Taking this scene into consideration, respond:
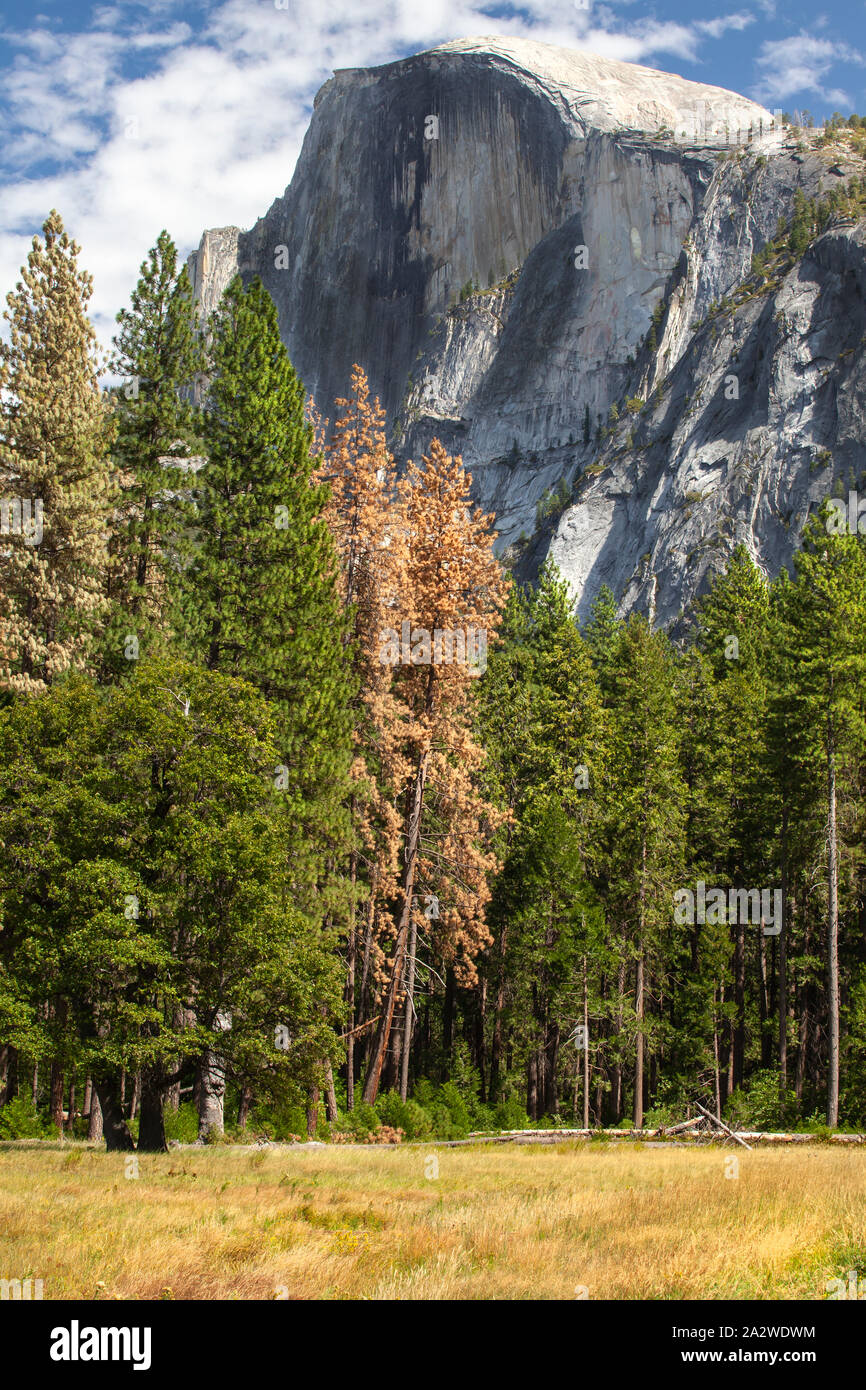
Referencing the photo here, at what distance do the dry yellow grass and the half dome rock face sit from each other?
98180mm

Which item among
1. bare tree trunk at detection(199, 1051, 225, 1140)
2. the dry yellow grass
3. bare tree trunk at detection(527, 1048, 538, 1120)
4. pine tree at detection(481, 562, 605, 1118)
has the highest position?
pine tree at detection(481, 562, 605, 1118)

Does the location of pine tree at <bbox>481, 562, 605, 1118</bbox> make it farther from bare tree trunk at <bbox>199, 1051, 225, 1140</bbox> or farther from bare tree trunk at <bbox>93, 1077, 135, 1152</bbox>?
bare tree trunk at <bbox>93, 1077, 135, 1152</bbox>

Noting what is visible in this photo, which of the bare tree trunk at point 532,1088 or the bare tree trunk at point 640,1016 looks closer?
the bare tree trunk at point 640,1016

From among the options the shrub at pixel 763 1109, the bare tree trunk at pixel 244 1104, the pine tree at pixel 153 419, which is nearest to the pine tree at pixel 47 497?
the pine tree at pixel 153 419

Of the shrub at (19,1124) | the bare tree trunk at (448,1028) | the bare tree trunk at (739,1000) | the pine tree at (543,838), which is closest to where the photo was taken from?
the shrub at (19,1124)

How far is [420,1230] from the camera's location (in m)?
11.5

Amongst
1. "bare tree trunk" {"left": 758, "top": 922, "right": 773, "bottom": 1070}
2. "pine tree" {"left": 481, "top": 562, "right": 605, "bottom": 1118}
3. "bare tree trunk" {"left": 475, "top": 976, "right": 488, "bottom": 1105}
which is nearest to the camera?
"pine tree" {"left": 481, "top": 562, "right": 605, "bottom": 1118}

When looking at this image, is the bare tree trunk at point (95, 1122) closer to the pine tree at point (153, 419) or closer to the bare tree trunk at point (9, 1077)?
the bare tree trunk at point (9, 1077)

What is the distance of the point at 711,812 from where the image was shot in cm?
3728

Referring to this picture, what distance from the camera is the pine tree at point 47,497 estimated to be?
27.0 m

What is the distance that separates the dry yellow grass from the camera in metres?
8.93

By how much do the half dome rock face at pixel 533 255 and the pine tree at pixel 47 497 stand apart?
86057mm

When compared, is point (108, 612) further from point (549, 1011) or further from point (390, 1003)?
point (549, 1011)

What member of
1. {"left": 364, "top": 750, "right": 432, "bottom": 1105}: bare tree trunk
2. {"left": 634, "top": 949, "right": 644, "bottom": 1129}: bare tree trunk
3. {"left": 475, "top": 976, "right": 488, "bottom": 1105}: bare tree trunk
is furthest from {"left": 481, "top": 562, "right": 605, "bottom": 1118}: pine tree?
{"left": 364, "top": 750, "right": 432, "bottom": 1105}: bare tree trunk
